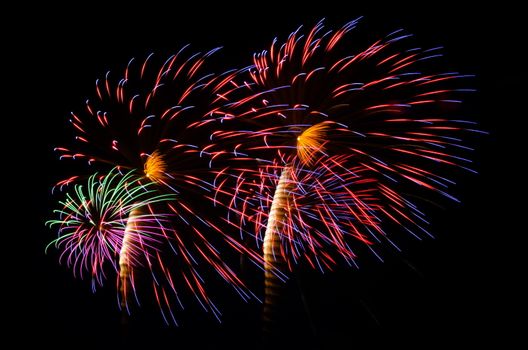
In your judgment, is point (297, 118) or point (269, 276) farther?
point (269, 276)

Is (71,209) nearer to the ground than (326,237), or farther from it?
farther from it

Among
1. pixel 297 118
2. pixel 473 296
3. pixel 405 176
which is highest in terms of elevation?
pixel 473 296

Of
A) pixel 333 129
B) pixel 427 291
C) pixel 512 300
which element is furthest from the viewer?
pixel 427 291

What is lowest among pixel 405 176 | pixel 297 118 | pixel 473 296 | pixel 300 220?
pixel 405 176

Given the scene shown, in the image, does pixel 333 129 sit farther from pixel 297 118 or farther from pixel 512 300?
pixel 512 300

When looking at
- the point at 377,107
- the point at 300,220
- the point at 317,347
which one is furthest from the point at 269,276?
the point at 377,107

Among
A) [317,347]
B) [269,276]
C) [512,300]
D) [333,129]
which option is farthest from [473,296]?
[333,129]

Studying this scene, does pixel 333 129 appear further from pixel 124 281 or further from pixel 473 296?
pixel 473 296

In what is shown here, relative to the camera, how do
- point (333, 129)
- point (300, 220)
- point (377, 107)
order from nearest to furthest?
point (377, 107) < point (333, 129) < point (300, 220)

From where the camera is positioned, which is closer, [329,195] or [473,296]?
[329,195]
